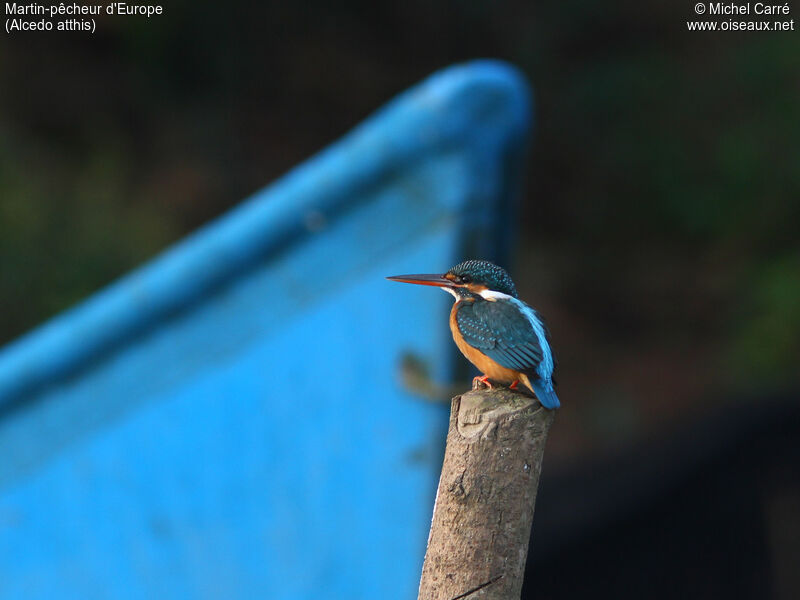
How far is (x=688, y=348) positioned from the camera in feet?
26.6

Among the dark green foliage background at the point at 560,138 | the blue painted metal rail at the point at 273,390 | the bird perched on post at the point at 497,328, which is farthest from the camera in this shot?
the dark green foliage background at the point at 560,138

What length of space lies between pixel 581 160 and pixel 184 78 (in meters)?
3.38

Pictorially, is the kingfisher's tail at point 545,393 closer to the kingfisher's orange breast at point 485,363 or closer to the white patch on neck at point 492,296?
the kingfisher's orange breast at point 485,363

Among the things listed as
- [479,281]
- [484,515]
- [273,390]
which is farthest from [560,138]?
[484,515]

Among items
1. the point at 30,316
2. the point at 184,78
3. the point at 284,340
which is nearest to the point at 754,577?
the point at 284,340

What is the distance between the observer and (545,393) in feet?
4.73

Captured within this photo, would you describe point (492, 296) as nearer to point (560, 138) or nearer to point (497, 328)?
point (497, 328)

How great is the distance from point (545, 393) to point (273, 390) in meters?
2.06

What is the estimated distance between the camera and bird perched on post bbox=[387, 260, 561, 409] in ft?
4.98

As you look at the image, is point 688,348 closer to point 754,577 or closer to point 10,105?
point 754,577

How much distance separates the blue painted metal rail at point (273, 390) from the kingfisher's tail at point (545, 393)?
5.46ft

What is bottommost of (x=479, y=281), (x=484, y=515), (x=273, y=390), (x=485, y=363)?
(x=484, y=515)

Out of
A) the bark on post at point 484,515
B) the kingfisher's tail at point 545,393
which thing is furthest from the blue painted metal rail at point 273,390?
the bark on post at point 484,515

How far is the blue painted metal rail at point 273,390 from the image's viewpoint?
10.4 feet
